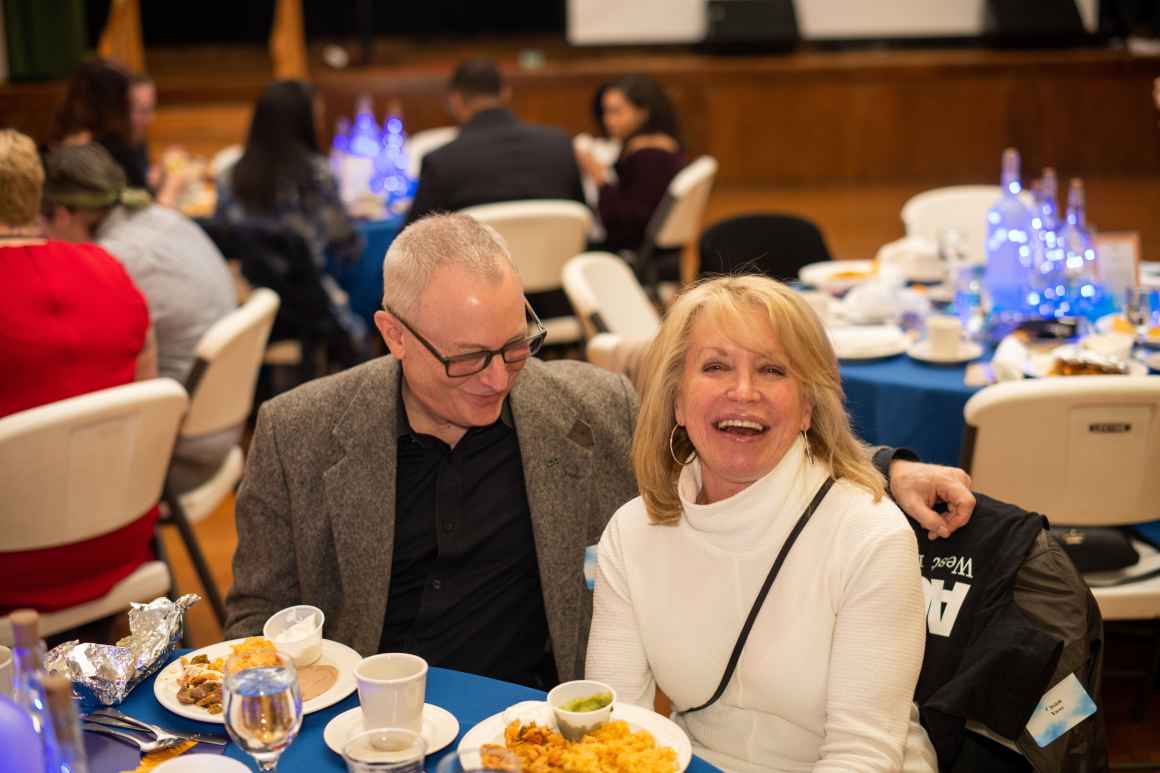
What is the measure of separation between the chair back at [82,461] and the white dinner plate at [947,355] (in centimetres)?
178

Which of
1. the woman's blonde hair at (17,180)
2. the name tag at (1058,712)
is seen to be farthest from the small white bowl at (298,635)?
the woman's blonde hair at (17,180)

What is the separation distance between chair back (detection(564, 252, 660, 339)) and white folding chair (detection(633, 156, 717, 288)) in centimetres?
158

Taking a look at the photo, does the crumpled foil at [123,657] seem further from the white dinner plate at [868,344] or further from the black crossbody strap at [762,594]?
the white dinner plate at [868,344]

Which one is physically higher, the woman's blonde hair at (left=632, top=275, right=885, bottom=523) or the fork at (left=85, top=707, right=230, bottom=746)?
the woman's blonde hair at (left=632, top=275, right=885, bottom=523)

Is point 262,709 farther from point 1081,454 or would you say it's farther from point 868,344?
point 868,344

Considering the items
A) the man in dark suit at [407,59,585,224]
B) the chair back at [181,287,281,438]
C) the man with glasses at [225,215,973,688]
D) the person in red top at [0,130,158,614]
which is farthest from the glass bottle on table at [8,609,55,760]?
the man in dark suit at [407,59,585,224]

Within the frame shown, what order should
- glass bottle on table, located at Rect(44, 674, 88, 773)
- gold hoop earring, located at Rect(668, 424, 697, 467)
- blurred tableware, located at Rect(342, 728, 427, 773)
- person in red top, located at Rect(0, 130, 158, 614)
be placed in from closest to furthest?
glass bottle on table, located at Rect(44, 674, 88, 773) → blurred tableware, located at Rect(342, 728, 427, 773) → gold hoop earring, located at Rect(668, 424, 697, 467) → person in red top, located at Rect(0, 130, 158, 614)

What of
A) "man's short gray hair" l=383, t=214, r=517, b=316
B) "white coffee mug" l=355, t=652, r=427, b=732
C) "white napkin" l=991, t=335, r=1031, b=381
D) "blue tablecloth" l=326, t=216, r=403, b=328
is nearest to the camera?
"white coffee mug" l=355, t=652, r=427, b=732

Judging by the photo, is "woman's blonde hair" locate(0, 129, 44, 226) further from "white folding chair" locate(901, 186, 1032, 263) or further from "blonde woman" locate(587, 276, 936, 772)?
"white folding chair" locate(901, 186, 1032, 263)

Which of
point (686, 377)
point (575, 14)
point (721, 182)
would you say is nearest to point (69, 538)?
point (686, 377)

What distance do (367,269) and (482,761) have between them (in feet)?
14.1

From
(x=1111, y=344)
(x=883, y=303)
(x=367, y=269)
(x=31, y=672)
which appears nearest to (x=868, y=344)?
(x=883, y=303)

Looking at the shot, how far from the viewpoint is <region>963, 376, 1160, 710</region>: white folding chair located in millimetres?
2688

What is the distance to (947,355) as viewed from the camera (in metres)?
3.36
